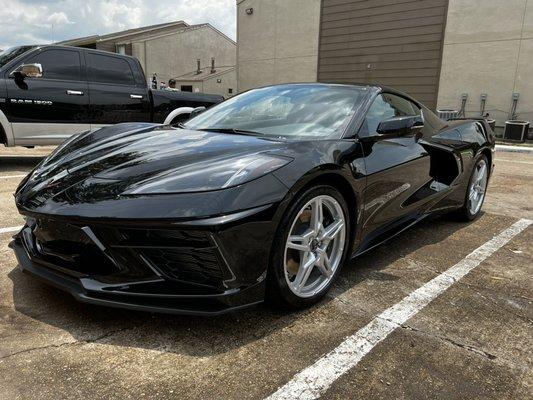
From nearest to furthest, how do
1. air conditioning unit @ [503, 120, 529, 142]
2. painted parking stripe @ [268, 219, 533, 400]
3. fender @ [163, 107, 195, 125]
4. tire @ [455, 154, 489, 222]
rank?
painted parking stripe @ [268, 219, 533, 400], tire @ [455, 154, 489, 222], fender @ [163, 107, 195, 125], air conditioning unit @ [503, 120, 529, 142]

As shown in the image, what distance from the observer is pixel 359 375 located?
1.99 meters

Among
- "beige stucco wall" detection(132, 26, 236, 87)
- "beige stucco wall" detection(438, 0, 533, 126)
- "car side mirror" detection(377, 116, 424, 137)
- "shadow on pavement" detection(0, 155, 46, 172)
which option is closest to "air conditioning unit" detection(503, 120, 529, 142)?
"beige stucco wall" detection(438, 0, 533, 126)

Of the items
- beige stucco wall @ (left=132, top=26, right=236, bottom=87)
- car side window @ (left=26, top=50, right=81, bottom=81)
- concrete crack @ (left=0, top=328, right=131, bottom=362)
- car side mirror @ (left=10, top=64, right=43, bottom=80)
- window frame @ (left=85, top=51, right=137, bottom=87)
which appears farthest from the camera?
beige stucco wall @ (left=132, top=26, right=236, bottom=87)

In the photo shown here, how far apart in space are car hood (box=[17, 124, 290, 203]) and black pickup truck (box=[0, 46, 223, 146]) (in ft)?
13.0

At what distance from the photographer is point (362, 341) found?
2264 mm

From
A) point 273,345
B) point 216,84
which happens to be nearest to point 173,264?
point 273,345

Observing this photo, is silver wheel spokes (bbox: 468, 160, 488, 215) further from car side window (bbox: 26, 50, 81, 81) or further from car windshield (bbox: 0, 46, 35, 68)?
car windshield (bbox: 0, 46, 35, 68)

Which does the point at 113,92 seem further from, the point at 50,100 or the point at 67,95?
the point at 50,100

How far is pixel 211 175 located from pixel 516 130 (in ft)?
48.0

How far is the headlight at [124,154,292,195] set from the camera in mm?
2148

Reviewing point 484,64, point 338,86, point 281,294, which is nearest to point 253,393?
point 281,294

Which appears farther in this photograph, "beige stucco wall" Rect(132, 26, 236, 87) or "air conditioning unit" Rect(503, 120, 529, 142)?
"beige stucco wall" Rect(132, 26, 236, 87)

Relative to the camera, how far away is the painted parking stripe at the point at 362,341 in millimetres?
1882

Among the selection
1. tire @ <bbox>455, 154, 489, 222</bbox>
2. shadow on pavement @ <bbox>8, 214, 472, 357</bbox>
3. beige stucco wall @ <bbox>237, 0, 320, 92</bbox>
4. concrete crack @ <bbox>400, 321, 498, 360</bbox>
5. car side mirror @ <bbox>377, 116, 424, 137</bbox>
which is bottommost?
concrete crack @ <bbox>400, 321, 498, 360</bbox>
